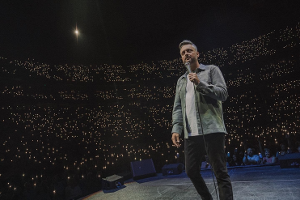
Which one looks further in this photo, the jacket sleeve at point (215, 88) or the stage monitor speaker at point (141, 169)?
the stage monitor speaker at point (141, 169)

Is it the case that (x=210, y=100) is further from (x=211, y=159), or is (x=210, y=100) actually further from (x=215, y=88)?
(x=211, y=159)

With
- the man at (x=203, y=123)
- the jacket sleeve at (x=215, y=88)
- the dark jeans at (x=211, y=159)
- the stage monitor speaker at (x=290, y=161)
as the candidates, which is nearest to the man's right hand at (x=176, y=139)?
the man at (x=203, y=123)

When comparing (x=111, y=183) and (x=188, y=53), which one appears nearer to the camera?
(x=188, y=53)

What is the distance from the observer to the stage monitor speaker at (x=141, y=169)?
6.22 metres

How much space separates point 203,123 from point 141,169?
5367 millimetres

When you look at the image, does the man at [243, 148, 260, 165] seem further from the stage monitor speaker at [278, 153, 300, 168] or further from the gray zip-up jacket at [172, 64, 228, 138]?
the gray zip-up jacket at [172, 64, 228, 138]

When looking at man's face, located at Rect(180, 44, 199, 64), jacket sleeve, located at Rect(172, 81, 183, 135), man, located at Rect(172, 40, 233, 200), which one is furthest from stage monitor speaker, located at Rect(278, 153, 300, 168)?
man's face, located at Rect(180, 44, 199, 64)

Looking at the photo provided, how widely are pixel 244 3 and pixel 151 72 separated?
25.0 ft

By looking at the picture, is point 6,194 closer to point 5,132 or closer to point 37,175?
point 37,175

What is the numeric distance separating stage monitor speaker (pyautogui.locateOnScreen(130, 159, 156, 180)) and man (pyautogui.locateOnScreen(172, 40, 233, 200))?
15.9 feet

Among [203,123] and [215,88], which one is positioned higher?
[215,88]

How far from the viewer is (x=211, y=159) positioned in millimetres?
1597

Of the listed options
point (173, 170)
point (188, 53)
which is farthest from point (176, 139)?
point (173, 170)

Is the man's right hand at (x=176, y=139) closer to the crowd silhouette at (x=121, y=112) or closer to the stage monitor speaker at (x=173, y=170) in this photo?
the stage monitor speaker at (x=173, y=170)
